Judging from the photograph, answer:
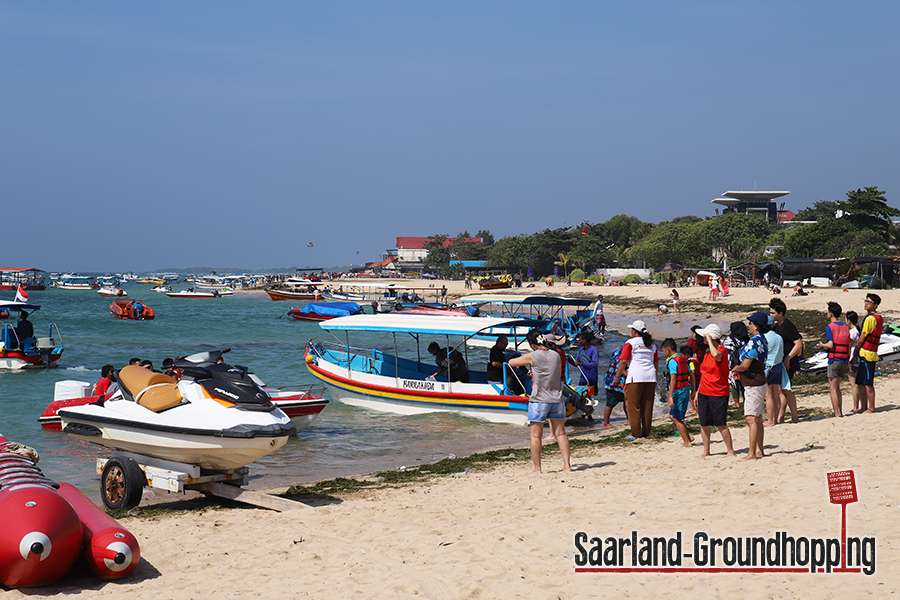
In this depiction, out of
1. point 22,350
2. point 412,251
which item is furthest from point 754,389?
point 412,251

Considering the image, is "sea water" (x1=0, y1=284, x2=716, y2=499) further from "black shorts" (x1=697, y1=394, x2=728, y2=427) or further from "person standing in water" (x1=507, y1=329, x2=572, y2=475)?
"black shorts" (x1=697, y1=394, x2=728, y2=427)

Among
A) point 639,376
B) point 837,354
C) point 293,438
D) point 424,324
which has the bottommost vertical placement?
point 293,438

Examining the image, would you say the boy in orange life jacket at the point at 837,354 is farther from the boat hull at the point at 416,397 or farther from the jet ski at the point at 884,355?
the jet ski at the point at 884,355

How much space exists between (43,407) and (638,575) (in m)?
16.5

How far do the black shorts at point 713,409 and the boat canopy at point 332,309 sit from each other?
1420 inches

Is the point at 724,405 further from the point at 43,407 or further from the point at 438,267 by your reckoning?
the point at 438,267

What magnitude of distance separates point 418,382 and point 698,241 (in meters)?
73.3

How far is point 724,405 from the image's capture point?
28.3 ft

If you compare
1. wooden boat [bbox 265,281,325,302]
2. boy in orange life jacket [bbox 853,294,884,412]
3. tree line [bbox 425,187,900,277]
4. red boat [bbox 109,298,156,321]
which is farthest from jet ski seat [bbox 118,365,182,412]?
wooden boat [bbox 265,281,325,302]

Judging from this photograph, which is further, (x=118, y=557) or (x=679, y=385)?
(x=679, y=385)

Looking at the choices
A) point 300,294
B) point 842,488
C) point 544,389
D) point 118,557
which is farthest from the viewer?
point 300,294

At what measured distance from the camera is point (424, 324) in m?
15.4

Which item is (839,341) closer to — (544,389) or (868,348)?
(868,348)

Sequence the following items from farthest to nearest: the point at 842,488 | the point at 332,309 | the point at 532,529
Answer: the point at 332,309, the point at 532,529, the point at 842,488
